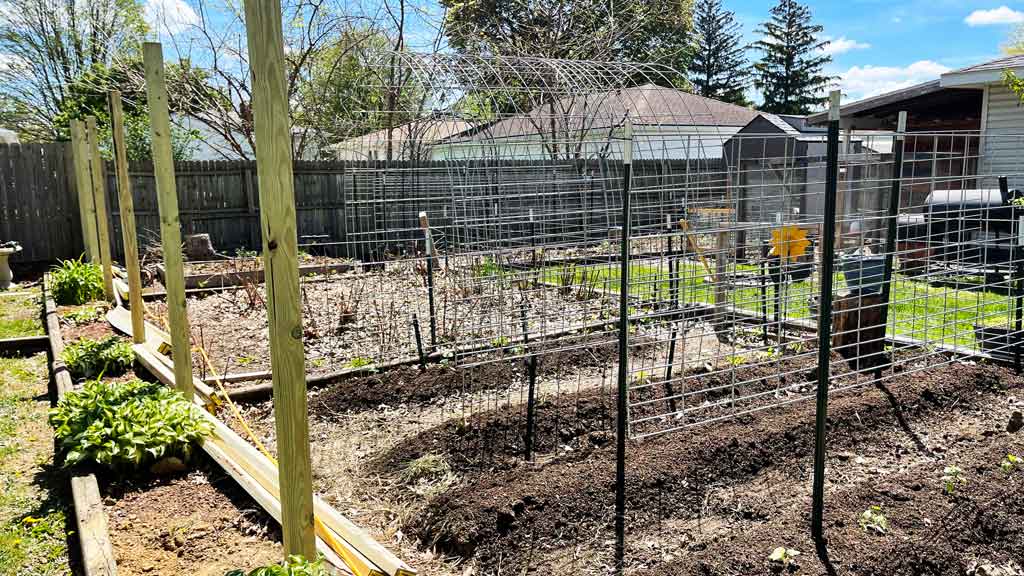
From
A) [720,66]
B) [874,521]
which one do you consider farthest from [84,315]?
[720,66]

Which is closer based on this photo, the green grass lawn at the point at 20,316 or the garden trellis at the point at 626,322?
the garden trellis at the point at 626,322

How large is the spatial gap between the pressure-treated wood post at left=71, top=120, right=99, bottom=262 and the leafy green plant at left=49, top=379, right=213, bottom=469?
535cm

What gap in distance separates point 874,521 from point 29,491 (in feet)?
13.2

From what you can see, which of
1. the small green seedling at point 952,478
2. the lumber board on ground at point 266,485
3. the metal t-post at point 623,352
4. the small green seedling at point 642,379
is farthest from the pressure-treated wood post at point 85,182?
the small green seedling at point 952,478

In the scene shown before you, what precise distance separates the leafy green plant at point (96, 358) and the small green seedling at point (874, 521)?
16.2 feet

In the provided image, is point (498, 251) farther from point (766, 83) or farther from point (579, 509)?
point (766, 83)

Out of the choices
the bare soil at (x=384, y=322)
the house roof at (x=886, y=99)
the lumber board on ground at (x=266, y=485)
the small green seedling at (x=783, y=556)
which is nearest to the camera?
the lumber board on ground at (x=266, y=485)

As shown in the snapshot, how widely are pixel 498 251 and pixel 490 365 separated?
1.16m

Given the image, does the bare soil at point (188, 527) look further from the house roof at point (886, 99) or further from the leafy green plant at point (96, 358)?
the house roof at point (886, 99)

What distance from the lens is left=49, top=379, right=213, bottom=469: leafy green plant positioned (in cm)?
337

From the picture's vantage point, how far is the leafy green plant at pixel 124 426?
337 cm

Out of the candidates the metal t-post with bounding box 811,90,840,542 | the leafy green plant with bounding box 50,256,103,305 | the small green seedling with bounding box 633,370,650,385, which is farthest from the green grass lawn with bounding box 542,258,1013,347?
the leafy green plant with bounding box 50,256,103,305

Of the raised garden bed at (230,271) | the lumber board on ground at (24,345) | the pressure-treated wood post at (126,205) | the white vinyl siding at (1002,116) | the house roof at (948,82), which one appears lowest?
the lumber board on ground at (24,345)

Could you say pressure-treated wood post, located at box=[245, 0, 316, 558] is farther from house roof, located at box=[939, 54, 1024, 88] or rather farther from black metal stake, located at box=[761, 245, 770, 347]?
house roof, located at box=[939, 54, 1024, 88]
